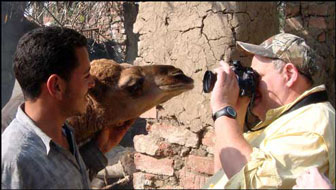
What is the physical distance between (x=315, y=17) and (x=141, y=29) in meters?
1.62

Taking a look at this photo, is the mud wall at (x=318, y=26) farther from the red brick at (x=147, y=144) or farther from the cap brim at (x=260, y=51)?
the cap brim at (x=260, y=51)

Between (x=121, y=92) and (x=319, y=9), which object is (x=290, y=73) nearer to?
(x=121, y=92)

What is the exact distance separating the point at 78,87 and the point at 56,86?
92 millimetres

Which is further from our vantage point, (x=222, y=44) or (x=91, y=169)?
(x=222, y=44)

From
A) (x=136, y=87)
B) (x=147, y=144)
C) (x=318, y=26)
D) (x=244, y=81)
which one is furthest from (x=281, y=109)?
(x=318, y=26)

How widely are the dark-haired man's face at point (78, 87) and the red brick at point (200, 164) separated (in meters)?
1.88

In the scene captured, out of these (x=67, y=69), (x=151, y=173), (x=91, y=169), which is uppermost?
(x=67, y=69)

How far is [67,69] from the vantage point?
1.54 meters


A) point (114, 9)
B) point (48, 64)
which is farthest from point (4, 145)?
point (114, 9)

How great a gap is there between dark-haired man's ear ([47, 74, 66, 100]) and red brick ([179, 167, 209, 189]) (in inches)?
80.3

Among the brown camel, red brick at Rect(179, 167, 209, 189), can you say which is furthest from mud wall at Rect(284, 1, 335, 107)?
the brown camel

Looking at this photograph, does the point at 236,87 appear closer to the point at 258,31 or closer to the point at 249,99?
the point at 249,99

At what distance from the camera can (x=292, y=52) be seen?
2113 millimetres

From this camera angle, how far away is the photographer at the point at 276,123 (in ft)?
6.05
